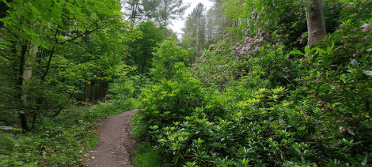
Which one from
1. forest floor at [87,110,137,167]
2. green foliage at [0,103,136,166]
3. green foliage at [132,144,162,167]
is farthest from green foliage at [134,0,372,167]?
green foliage at [0,103,136,166]

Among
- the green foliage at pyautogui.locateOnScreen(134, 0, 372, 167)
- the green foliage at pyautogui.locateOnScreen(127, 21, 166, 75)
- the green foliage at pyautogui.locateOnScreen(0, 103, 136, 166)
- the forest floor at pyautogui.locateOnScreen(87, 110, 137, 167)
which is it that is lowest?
the forest floor at pyautogui.locateOnScreen(87, 110, 137, 167)

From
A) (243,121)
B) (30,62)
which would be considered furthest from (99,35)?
(243,121)

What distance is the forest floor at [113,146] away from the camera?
152 inches

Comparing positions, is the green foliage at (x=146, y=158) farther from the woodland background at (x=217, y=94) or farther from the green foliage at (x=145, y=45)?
the green foliage at (x=145, y=45)

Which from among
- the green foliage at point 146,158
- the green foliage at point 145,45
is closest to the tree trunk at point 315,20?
the green foliage at point 146,158

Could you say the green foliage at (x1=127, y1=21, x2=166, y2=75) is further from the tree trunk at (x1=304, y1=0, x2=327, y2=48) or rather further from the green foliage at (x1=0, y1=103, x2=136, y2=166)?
the tree trunk at (x1=304, y1=0, x2=327, y2=48)

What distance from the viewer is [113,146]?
4820 millimetres

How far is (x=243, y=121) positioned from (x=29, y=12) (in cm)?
372

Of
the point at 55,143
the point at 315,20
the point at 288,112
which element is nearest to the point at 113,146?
the point at 55,143

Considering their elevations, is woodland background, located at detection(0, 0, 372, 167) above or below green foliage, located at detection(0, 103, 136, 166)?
above

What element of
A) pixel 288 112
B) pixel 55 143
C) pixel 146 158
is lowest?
pixel 146 158

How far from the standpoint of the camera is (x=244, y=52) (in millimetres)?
6277

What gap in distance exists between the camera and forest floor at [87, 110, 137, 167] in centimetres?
387

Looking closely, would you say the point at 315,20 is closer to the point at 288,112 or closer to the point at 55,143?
the point at 288,112
